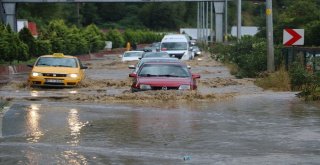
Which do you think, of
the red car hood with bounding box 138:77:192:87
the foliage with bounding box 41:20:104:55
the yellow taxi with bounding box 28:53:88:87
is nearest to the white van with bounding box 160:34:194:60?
the foliage with bounding box 41:20:104:55

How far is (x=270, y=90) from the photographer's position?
27891 millimetres

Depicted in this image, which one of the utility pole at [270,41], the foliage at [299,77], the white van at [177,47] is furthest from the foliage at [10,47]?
the foliage at [299,77]

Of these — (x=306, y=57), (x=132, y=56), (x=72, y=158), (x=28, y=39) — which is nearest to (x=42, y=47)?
(x=28, y=39)

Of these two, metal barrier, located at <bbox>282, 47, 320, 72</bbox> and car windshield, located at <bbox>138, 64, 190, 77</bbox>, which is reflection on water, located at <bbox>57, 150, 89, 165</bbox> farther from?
metal barrier, located at <bbox>282, 47, 320, 72</bbox>

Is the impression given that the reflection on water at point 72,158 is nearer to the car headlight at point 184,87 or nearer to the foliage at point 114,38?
the car headlight at point 184,87

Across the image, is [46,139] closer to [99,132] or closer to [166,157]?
[99,132]

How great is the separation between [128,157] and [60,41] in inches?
1912

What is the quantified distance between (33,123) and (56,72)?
42.1 ft

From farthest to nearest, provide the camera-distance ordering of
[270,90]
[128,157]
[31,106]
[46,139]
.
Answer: [270,90], [31,106], [46,139], [128,157]

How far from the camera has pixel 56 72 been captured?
96.0ft

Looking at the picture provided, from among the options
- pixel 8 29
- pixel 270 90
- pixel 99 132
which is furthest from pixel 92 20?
pixel 99 132

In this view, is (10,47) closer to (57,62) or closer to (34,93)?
(57,62)

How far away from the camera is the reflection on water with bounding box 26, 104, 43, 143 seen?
1418 centimetres

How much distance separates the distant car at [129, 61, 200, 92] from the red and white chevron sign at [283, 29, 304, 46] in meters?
6.43
